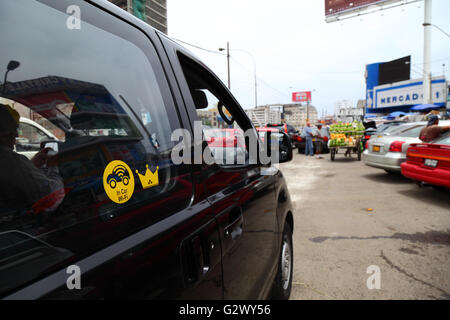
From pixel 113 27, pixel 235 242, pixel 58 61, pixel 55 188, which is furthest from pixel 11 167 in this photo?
pixel 235 242

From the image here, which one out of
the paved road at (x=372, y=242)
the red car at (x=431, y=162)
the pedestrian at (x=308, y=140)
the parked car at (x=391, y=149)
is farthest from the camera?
the pedestrian at (x=308, y=140)

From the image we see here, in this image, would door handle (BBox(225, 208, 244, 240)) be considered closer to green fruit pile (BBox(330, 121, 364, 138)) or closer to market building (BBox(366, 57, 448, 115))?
green fruit pile (BBox(330, 121, 364, 138))

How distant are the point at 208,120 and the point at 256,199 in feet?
1.83

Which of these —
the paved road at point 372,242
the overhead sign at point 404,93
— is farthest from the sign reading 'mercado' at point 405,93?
the paved road at point 372,242

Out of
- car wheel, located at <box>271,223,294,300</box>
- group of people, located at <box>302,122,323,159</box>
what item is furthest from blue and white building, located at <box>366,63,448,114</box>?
car wheel, located at <box>271,223,294,300</box>

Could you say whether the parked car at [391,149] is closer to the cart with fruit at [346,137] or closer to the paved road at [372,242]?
the paved road at [372,242]

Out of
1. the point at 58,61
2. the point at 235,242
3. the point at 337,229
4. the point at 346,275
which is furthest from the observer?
the point at 337,229

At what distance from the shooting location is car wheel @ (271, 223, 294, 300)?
2118mm

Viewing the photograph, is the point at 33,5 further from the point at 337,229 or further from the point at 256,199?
the point at 337,229

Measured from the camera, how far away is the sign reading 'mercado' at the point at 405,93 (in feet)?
94.8

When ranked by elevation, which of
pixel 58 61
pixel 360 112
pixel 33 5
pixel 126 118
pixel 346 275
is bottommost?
pixel 346 275

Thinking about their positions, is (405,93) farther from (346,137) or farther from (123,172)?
(123,172)

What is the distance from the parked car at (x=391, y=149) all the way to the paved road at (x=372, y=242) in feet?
1.88
